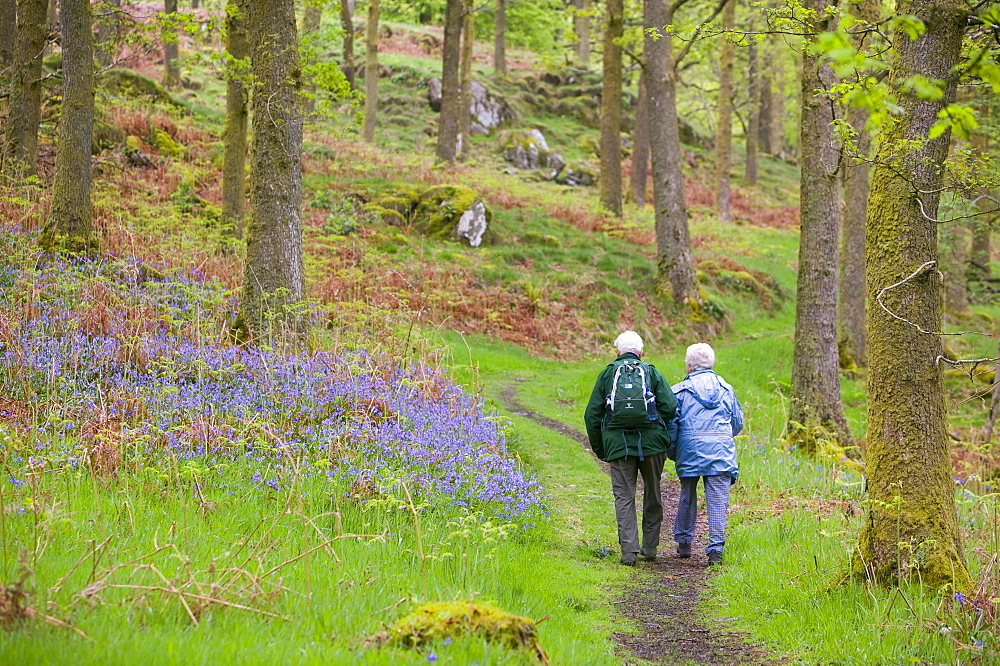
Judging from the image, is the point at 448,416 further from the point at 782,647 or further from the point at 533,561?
the point at 782,647

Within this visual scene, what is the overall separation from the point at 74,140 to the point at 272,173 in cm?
387

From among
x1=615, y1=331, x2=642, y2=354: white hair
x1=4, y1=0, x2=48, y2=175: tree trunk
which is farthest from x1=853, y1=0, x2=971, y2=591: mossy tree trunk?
x1=4, y1=0, x2=48, y2=175: tree trunk

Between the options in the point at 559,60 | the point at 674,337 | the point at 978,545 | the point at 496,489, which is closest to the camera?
the point at 978,545

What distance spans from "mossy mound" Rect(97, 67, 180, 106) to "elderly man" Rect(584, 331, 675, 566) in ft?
55.2

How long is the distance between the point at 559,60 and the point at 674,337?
29257 millimetres

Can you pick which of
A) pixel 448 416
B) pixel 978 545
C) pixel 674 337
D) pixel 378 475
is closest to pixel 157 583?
pixel 378 475

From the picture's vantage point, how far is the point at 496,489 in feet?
20.5

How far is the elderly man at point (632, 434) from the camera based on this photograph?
6.35 meters

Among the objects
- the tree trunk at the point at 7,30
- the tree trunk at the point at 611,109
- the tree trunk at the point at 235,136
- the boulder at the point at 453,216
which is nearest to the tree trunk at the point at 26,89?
the tree trunk at the point at 7,30

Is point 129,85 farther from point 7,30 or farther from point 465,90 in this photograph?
point 465,90

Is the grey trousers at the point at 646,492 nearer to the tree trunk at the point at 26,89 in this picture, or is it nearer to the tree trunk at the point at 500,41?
the tree trunk at the point at 26,89

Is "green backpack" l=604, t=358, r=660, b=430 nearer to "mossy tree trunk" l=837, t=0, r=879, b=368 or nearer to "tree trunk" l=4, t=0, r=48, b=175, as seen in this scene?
"mossy tree trunk" l=837, t=0, r=879, b=368

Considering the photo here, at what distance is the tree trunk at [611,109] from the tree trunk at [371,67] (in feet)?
25.4

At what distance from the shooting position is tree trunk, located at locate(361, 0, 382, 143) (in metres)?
24.7
